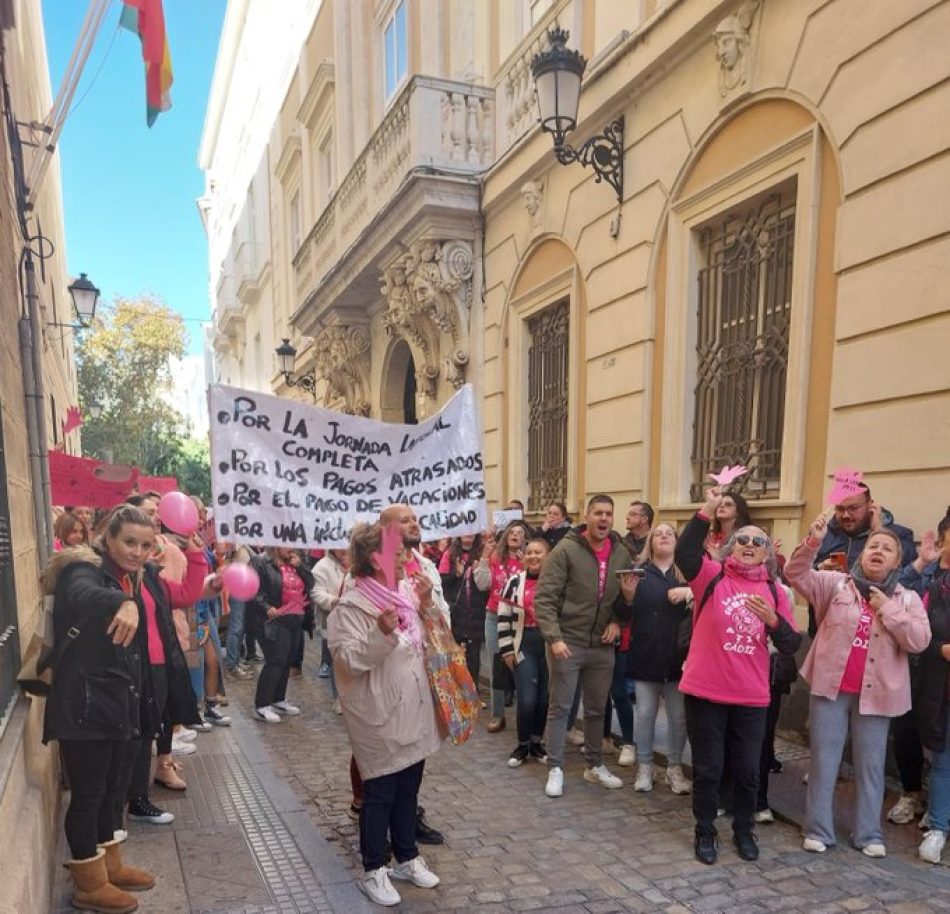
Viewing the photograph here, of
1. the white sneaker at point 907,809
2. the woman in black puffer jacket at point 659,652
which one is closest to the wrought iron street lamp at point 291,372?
the woman in black puffer jacket at point 659,652

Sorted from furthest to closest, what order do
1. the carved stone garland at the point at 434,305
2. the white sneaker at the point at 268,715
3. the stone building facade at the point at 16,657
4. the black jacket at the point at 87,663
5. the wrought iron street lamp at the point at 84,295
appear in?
the wrought iron street lamp at the point at 84,295, the carved stone garland at the point at 434,305, the white sneaker at the point at 268,715, the black jacket at the point at 87,663, the stone building facade at the point at 16,657

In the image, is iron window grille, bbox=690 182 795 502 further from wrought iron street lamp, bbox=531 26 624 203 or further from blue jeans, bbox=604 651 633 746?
blue jeans, bbox=604 651 633 746

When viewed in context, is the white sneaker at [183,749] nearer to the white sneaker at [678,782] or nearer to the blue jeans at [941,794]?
the white sneaker at [678,782]

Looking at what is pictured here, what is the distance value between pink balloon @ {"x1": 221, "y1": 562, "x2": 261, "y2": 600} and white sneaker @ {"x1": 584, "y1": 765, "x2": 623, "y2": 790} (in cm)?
277

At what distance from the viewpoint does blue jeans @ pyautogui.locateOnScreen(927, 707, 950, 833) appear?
3766 millimetres

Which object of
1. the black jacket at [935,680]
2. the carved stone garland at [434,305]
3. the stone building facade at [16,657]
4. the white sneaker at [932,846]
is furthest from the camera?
the carved stone garland at [434,305]

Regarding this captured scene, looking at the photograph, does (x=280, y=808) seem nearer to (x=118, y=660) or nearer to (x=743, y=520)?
(x=118, y=660)

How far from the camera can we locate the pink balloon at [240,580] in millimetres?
5594

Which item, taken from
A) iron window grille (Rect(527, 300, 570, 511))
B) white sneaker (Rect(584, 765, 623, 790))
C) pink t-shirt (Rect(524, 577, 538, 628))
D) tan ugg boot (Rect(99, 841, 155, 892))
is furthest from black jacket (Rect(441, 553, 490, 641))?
tan ugg boot (Rect(99, 841, 155, 892))

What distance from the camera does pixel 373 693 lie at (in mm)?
3279

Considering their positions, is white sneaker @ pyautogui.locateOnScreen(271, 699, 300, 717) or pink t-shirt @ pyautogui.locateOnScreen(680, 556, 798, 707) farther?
white sneaker @ pyautogui.locateOnScreen(271, 699, 300, 717)

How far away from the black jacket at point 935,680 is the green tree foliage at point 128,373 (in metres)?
28.5

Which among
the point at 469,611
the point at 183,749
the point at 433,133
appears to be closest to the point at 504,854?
the point at 183,749

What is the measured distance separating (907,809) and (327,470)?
12.7 feet
